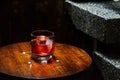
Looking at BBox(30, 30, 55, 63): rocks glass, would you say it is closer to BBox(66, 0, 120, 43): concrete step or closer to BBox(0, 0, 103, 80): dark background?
BBox(66, 0, 120, 43): concrete step

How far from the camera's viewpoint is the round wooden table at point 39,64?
2.03 metres

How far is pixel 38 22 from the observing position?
3770 mm

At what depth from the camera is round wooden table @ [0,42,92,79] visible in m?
2.03

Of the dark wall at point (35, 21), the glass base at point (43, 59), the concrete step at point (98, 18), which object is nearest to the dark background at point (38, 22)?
the dark wall at point (35, 21)

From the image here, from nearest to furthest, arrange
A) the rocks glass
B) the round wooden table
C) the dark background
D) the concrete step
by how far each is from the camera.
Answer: the round wooden table, the rocks glass, the concrete step, the dark background

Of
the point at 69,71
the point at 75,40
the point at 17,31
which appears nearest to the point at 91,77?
the point at 75,40

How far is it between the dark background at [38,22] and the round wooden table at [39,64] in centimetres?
110

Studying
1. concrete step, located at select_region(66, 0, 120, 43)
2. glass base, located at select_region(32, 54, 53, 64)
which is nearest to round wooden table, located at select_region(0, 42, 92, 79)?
glass base, located at select_region(32, 54, 53, 64)

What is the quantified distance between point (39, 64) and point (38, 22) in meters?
1.64

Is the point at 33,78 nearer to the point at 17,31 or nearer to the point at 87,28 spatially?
the point at 87,28

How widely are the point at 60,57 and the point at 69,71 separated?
0.98ft

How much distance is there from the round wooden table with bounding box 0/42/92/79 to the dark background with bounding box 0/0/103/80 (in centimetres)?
110

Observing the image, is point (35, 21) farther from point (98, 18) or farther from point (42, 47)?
point (42, 47)

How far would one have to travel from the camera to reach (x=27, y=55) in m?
2.39
